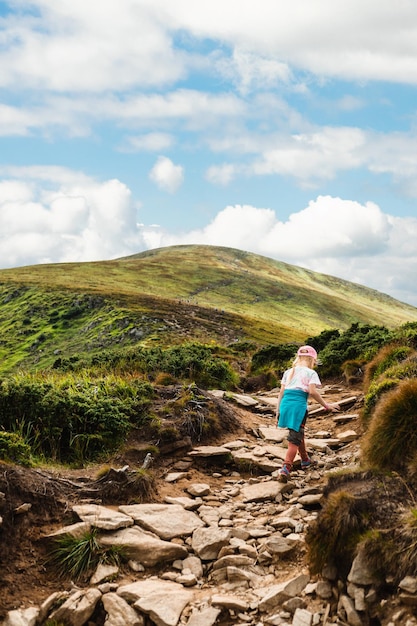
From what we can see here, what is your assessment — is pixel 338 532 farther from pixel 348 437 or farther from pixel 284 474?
pixel 348 437

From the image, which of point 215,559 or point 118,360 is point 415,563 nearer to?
point 215,559

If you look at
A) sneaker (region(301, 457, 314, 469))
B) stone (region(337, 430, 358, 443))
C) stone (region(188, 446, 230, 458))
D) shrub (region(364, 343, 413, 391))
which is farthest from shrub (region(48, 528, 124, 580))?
shrub (region(364, 343, 413, 391))

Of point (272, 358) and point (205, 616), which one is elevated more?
point (272, 358)

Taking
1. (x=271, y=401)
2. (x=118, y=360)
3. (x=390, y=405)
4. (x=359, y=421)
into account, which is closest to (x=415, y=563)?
(x=390, y=405)

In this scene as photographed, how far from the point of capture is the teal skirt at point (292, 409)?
390 inches

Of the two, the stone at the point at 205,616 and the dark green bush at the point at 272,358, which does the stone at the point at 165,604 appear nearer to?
the stone at the point at 205,616

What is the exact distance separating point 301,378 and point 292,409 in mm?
654

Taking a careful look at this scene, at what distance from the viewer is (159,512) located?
827 cm

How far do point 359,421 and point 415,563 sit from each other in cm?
778

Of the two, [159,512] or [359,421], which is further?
[359,421]

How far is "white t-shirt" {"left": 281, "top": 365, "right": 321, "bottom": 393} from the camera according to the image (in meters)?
10.2

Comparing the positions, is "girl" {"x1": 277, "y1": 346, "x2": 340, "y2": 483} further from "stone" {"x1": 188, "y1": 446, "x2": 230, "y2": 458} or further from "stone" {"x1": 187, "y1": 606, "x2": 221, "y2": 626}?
"stone" {"x1": 187, "y1": 606, "x2": 221, "y2": 626}

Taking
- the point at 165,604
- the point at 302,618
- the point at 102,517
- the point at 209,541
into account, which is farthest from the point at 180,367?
the point at 302,618

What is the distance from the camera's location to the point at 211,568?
696 cm
